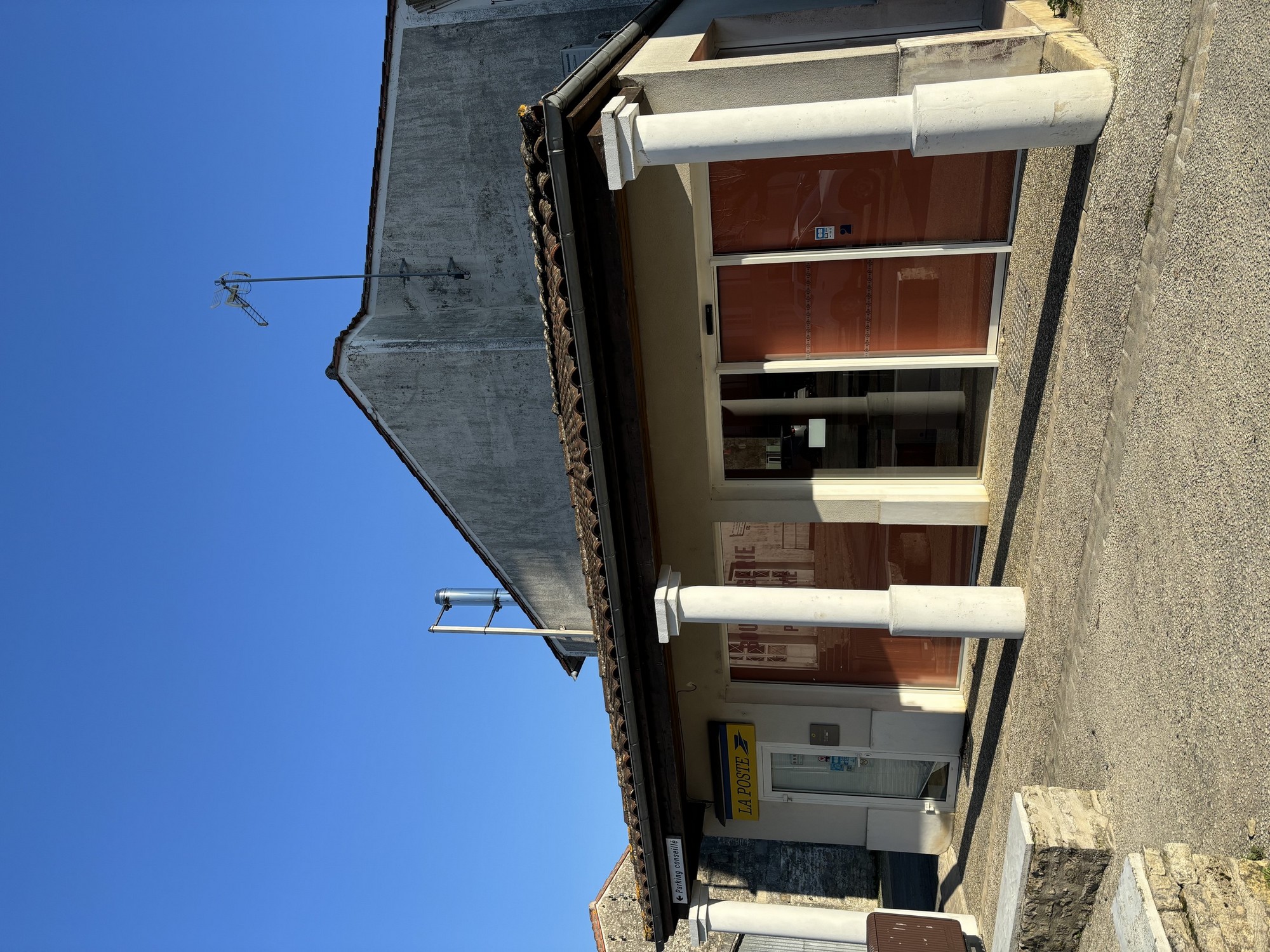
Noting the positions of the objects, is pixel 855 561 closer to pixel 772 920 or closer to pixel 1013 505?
pixel 1013 505

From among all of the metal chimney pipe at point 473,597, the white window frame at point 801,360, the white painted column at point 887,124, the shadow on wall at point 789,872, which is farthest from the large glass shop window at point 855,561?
the metal chimney pipe at point 473,597

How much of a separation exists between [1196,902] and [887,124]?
5.16 metres

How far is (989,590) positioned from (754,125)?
4.80 metres

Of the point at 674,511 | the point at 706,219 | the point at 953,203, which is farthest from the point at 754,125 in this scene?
the point at 674,511

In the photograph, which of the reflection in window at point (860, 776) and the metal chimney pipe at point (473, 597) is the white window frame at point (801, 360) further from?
the metal chimney pipe at point (473, 597)

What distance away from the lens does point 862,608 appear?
27.1ft

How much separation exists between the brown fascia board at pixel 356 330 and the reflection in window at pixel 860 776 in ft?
18.7

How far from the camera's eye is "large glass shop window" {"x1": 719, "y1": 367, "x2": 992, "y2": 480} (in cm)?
870

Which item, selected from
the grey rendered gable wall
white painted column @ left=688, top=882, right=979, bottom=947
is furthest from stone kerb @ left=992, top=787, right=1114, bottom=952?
the grey rendered gable wall

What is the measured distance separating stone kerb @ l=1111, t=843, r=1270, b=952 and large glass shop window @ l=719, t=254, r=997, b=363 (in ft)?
16.9

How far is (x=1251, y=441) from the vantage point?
13.5 ft

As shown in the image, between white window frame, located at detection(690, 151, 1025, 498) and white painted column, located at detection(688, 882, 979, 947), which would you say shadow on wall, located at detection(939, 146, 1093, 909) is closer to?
white window frame, located at detection(690, 151, 1025, 498)

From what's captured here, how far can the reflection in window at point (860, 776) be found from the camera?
37.6ft

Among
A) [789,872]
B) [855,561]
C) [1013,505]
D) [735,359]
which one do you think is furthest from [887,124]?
[789,872]
